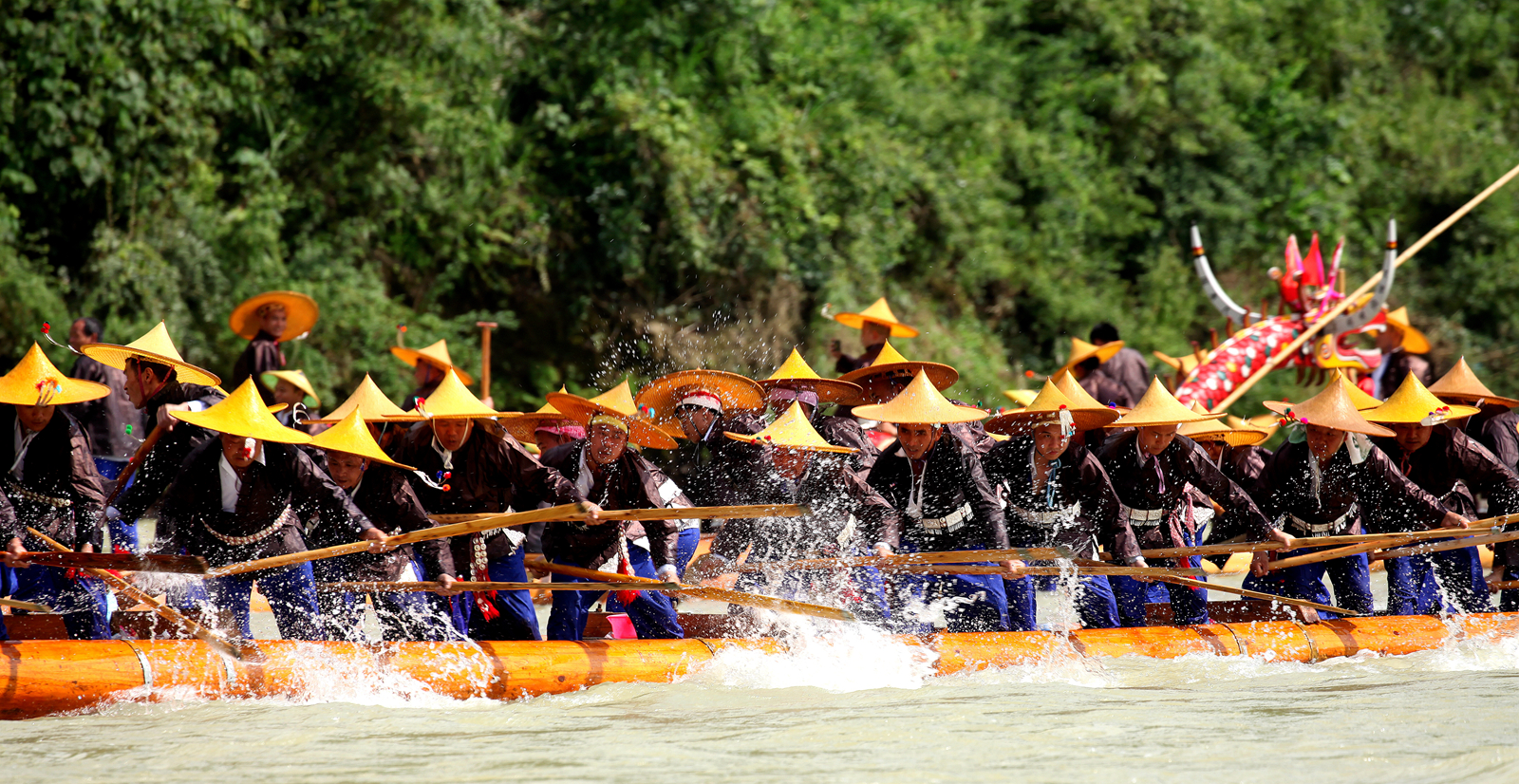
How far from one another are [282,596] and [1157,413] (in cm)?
392

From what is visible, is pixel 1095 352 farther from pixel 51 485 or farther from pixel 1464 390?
pixel 51 485

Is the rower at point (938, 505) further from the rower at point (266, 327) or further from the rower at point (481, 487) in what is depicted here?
the rower at point (266, 327)

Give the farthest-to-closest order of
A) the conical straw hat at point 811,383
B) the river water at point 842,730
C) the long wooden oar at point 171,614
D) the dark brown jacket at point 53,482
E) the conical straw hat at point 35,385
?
1. the conical straw hat at point 811,383
2. the dark brown jacket at point 53,482
3. the conical straw hat at point 35,385
4. the long wooden oar at point 171,614
5. the river water at point 842,730

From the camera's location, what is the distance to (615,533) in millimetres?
6258

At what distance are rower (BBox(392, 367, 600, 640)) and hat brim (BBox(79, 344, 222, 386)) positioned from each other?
3.17 ft

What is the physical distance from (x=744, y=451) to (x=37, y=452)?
3085 millimetres

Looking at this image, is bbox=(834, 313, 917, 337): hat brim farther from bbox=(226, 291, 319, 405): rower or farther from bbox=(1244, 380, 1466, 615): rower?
bbox=(226, 291, 319, 405): rower

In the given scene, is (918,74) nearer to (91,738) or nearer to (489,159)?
(489,159)

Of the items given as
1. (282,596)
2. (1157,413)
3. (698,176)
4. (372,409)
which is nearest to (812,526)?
(1157,413)

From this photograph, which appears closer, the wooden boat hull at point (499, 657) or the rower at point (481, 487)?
the wooden boat hull at point (499, 657)

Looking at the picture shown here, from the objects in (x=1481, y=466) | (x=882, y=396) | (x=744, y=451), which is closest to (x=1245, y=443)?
(x=1481, y=466)

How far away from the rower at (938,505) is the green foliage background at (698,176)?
690cm

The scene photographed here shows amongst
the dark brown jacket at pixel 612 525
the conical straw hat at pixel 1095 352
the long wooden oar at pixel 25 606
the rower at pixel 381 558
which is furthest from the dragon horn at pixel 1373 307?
the long wooden oar at pixel 25 606

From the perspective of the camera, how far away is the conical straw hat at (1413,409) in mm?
7023
